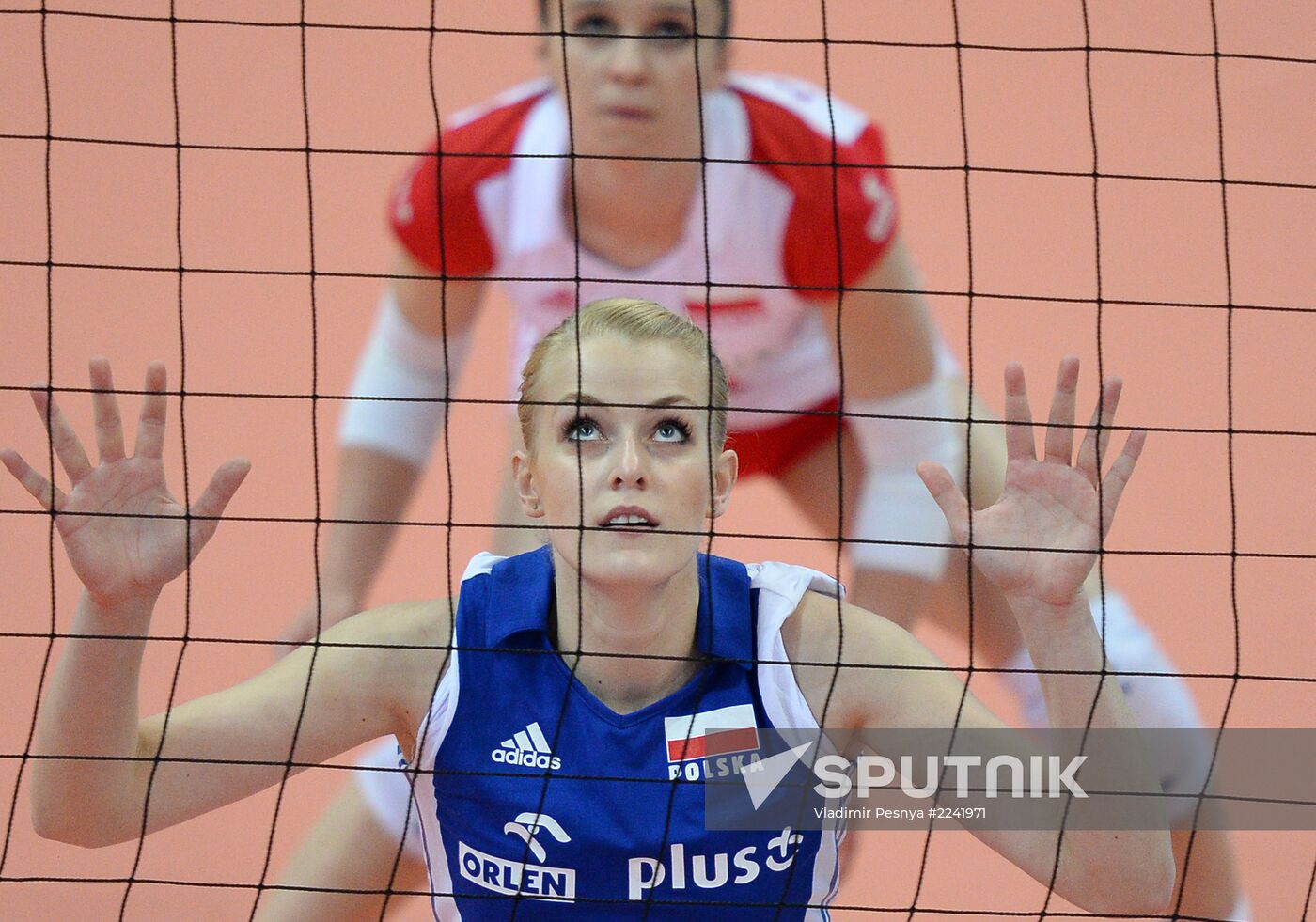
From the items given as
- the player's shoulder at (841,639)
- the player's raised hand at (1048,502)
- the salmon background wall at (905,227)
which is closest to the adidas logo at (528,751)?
the player's shoulder at (841,639)

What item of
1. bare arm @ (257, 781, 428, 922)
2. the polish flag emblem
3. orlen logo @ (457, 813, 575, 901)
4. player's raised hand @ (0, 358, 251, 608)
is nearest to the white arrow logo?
the polish flag emblem

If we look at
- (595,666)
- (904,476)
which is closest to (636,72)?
(904,476)

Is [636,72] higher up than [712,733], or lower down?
higher up

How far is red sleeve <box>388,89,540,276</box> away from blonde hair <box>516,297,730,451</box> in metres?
0.63

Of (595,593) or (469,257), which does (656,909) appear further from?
(469,257)

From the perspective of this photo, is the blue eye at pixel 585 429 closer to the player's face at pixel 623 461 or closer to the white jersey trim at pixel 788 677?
the player's face at pixel 623 461

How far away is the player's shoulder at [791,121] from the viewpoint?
2.16 m

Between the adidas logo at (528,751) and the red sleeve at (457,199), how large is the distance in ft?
2.77

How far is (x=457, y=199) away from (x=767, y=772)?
0.97 m

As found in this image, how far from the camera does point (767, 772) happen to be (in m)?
1.49

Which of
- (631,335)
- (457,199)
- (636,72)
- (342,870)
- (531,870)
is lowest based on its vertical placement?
(342,870)

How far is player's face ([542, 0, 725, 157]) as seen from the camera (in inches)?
81.0

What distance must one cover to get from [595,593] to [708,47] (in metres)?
0.89

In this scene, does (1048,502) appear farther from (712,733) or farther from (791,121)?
(791,121)
